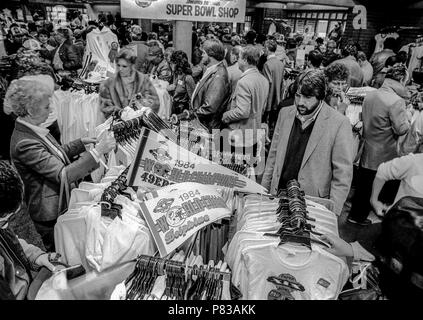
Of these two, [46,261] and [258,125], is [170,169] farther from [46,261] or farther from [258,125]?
[258,125]

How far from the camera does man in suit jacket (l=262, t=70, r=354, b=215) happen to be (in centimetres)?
231

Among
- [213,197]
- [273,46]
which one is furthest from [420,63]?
[213,197]

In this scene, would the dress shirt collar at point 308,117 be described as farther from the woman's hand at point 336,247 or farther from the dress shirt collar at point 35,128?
the dress shirt collar at point 35,128

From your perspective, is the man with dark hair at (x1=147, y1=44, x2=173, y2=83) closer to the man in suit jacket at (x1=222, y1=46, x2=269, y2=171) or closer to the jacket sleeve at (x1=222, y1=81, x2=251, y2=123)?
the man in suit jacket at (x1=222, y1=46, x2=269, y2=171)

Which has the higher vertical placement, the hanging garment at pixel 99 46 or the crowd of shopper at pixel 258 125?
the hanging garment at pixel 99 46

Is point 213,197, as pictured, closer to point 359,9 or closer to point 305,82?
point 305,82

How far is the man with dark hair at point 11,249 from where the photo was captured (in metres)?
1.35

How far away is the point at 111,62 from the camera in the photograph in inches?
277

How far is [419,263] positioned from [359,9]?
387 inches

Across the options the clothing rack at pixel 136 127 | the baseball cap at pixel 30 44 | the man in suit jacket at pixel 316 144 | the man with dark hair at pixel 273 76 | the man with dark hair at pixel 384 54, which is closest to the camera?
the clothing rack at pixel 136 127

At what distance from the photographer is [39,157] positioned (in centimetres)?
208

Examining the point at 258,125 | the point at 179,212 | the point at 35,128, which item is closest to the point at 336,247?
the point at 179,212

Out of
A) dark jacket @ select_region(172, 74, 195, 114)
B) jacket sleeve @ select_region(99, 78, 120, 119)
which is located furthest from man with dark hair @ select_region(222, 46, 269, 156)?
jacket sleeve @ select_region(99, 78, 120, 119)

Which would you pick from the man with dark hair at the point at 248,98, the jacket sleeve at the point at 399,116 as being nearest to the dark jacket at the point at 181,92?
the man with dark hair at the point at 248,98
